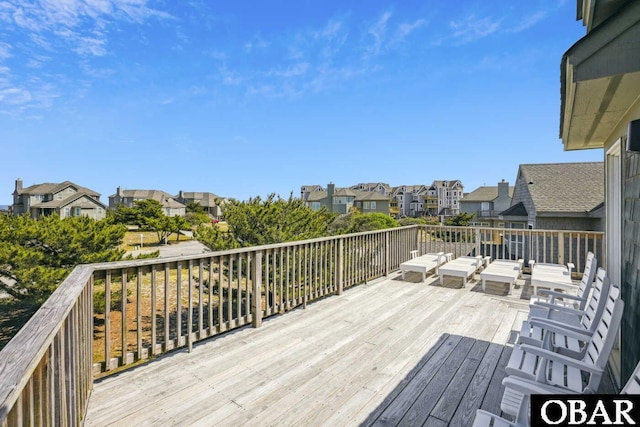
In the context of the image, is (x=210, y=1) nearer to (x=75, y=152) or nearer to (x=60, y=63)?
(x=60, y=63)

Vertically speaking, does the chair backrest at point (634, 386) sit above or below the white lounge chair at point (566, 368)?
above

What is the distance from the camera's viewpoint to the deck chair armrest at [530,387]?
1.78 m

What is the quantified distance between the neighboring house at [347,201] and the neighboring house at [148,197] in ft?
69.4

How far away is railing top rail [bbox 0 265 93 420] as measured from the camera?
75cm

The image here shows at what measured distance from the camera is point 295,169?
143ft

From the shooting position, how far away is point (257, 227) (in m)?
7.72

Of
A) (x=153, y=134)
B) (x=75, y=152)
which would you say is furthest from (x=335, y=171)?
(x=75, y=152)

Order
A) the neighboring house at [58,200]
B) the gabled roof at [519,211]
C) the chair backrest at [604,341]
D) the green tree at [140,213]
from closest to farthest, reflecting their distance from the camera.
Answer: the chair backrest at [604,341]
the gabled roof at [519,211]
the green tree at [140,213]
the neighboring house at [58,200]

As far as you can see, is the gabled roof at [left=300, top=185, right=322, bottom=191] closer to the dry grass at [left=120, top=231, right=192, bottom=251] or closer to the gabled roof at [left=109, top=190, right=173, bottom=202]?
the gabled roof at [left=109, top=190, right=173, bottom=202]

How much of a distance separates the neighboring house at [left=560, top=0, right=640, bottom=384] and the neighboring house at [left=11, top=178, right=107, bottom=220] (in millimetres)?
47780

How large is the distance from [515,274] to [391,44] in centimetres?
1047

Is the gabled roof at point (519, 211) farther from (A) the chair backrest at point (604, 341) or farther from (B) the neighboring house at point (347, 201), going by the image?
(B) the neighboring house at point (347, 201)

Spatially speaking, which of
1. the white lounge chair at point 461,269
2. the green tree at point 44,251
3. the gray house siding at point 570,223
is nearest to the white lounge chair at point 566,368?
the white lounge chair at point 461,269

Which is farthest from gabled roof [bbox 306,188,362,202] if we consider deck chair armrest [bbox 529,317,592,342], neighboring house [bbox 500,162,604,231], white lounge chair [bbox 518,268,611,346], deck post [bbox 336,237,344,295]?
deck chair armrest [bbox 529,317,592,342]
